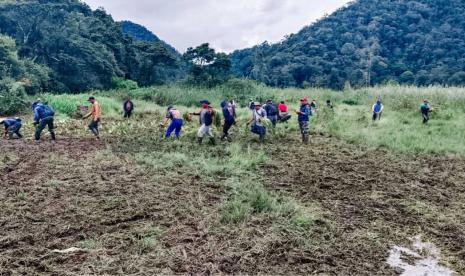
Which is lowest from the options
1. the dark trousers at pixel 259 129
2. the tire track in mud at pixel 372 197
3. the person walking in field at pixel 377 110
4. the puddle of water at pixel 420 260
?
the puddle of water at pixel 420 260

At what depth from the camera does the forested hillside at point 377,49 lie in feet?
141

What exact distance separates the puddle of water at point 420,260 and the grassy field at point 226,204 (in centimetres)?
10

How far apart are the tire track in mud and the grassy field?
3 cm

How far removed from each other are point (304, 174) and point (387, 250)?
3.88 meters

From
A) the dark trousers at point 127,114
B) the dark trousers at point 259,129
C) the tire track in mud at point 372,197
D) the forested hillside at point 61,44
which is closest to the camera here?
the tire track in mud at point 372,197

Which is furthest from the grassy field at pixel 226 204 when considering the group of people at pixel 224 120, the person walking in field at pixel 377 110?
the person walking in field at pixel 377 110

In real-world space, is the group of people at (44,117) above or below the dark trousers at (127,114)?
above

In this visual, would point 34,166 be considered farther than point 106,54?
No

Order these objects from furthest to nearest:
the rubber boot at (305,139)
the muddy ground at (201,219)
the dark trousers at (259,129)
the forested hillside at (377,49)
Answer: the forested hillside at (377,49), the rubber boot at (305,139), the dark trousers at (259,129), the muddy ground at (201,219)

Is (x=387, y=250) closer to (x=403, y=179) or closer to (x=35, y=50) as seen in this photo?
(x=403, y=179)

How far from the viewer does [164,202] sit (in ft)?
22.0

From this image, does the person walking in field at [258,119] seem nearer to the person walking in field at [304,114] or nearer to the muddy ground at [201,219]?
the person walking in field at [304,114]

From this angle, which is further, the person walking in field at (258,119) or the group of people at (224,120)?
the person walking in field at (258,119)

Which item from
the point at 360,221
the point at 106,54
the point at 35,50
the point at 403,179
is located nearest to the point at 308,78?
the point at 106,54
